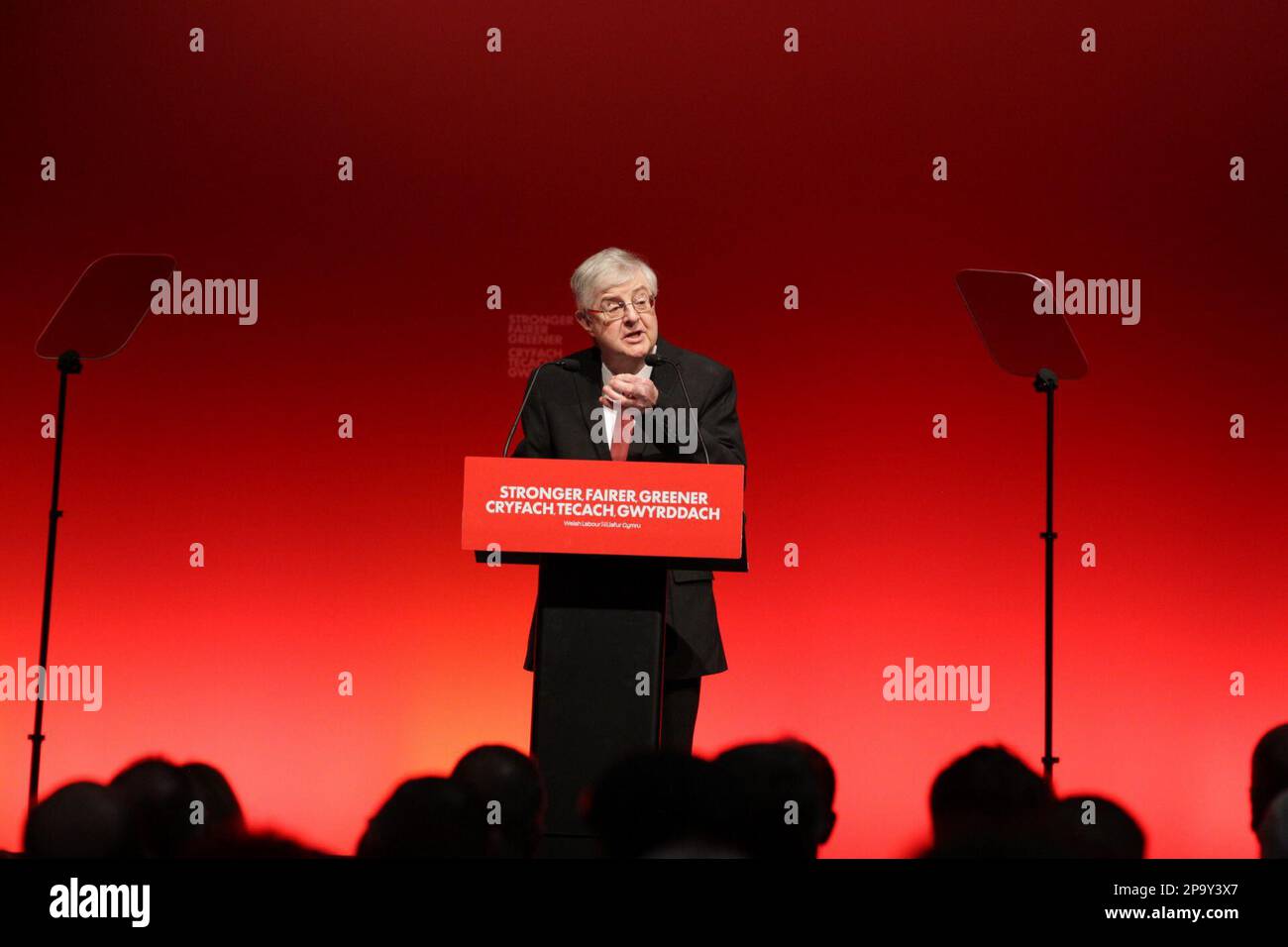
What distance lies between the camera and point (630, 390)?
2.98 m

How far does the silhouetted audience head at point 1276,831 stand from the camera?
2.23 metres

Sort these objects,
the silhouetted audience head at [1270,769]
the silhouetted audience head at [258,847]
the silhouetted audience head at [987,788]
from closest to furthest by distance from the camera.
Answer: the silhouetted audience head at [258,847], the silhouetted audience head at [987,788], the silhouetted audience head at [1270,769]

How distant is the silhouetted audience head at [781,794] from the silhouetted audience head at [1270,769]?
115cm

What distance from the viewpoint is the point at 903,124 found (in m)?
4.61

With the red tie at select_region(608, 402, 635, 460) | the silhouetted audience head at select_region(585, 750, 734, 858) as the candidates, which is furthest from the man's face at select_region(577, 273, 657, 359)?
the silhouetted audience head at select_region(585, 750, 734, 858)

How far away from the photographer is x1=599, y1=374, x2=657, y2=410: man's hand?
2.97 m

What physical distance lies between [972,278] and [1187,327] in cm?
115

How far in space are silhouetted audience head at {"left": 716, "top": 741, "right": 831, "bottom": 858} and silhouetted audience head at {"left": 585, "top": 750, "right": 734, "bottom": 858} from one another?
5 centimetres

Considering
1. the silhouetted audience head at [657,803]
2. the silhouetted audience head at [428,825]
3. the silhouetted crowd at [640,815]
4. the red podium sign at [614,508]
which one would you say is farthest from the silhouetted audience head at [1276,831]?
the silhouetted audience head at [428,825]

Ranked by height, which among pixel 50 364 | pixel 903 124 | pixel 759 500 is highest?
pixel 903 124

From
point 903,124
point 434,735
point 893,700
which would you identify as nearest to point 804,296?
point 903,124

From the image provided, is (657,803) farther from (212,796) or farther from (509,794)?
(212,796)

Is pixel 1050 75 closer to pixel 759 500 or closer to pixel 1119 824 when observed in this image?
pixel 759 500

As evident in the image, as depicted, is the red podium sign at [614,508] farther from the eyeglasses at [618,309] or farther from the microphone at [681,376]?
the eyeglasses at [618,309]
